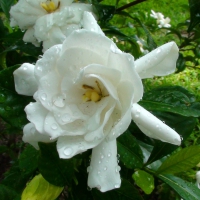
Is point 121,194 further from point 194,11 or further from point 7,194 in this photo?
point 194,11

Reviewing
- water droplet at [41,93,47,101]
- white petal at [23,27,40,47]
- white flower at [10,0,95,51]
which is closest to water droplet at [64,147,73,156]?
water droplet at [41,93,47,101]

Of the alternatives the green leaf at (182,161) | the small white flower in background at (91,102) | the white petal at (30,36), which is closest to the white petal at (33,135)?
the small white flower in background at (91,102)

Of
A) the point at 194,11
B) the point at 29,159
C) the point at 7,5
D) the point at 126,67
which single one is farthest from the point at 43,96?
the point at 194,11

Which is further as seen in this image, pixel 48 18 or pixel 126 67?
pixel 48 18

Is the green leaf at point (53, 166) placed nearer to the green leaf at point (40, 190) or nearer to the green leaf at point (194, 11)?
the green leaf at point (40, 190)

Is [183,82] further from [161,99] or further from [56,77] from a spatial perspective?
[56,77]

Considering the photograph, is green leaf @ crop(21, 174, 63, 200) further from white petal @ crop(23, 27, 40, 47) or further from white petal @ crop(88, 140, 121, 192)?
white petal @ crop(23, 27, 40, 47)
